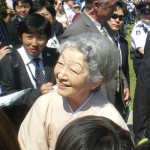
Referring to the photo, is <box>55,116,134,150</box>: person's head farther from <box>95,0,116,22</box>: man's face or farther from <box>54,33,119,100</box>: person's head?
<box>95,0,116,22</box>: man's face

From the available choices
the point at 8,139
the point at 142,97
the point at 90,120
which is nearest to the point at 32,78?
the point at 142,97

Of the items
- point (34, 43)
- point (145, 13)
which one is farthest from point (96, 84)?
point (145, 13)

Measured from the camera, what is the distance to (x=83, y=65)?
2.38 m

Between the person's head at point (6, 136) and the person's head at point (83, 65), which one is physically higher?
the person's head at point (6, 136)

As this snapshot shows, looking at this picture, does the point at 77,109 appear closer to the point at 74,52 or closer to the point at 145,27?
the point at 74,52

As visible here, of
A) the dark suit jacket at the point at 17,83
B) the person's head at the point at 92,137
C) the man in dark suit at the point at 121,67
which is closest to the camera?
the person's head at the point at 92,137

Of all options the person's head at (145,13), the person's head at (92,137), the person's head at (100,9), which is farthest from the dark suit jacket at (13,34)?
the person's head at (92,137)

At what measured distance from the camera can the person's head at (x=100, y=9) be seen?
12.7 feet

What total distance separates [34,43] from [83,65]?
49.3 inches

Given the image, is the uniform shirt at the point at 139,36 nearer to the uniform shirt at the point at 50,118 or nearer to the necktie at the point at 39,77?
the necktie at the point at 39,77

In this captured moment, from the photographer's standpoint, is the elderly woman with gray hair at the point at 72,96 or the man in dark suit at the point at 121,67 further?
the man in dark suit at the point at 121,67

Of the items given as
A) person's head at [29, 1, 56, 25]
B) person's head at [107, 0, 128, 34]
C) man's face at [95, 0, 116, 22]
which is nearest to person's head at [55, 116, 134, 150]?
man's face at [95, 0, 116, 22]

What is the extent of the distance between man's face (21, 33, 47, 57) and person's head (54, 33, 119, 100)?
112 centimetres

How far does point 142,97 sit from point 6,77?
1.20 metres
